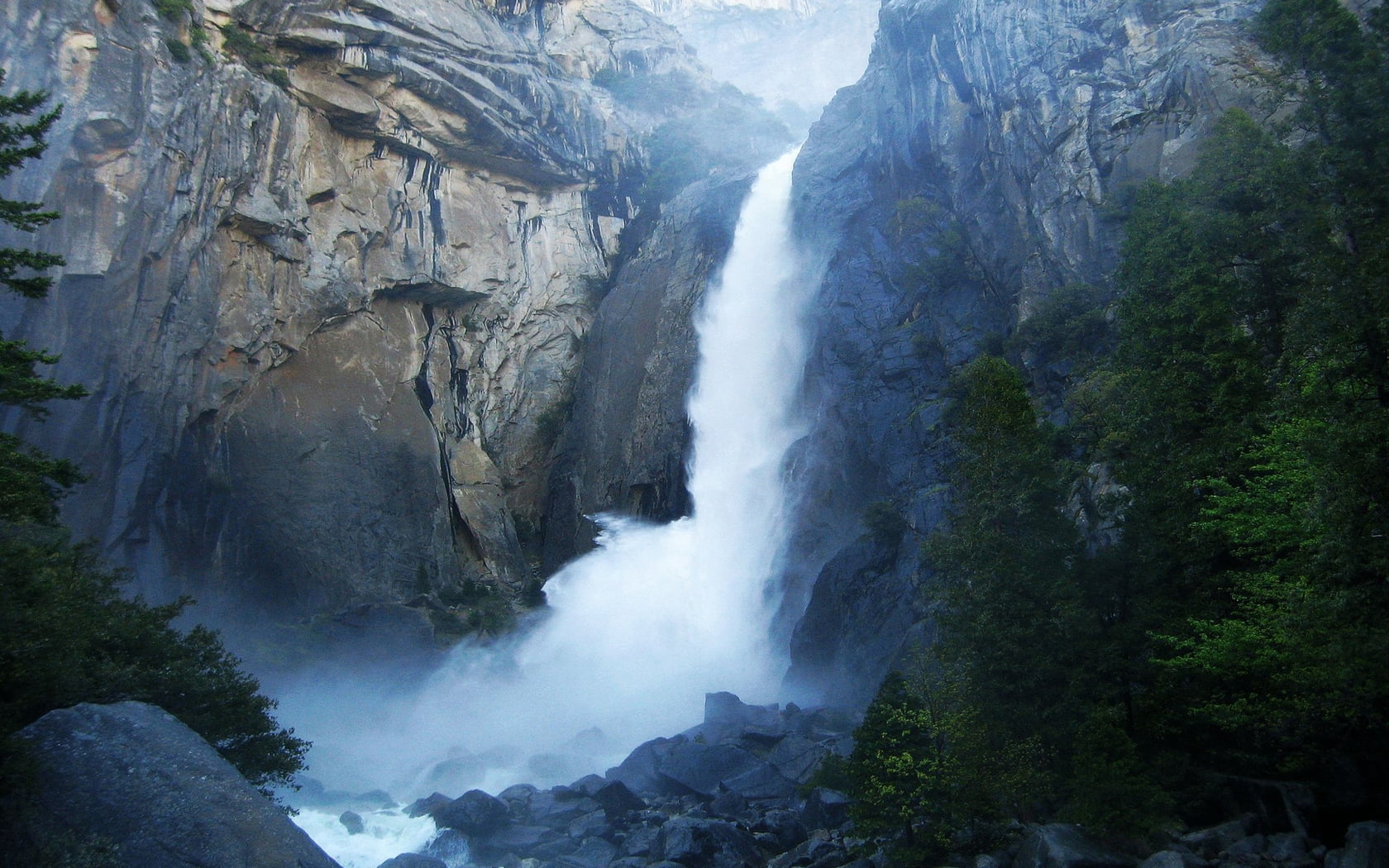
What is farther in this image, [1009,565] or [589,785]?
[589,785]

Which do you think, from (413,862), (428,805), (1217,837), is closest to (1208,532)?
(1217,837)

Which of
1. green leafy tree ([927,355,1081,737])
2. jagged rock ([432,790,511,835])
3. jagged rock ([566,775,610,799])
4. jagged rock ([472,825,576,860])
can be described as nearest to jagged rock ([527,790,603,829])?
jagged rock ([566,775,610,799])

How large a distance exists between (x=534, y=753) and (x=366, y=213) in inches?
826

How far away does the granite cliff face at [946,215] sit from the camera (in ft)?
87.0

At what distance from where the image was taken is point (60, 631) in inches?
492

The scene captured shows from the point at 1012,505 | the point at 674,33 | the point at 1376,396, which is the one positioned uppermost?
the point at 674,33

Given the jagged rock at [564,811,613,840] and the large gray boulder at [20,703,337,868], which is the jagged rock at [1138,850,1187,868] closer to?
the large gray boulder at [20,703,337,868]

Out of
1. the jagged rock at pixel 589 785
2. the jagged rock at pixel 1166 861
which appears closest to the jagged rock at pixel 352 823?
the jagged rock at pixel 589 785

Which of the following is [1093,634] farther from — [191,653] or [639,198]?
[639,198]

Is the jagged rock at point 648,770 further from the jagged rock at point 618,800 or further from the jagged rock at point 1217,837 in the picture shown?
the jagged rock at point 1217,837

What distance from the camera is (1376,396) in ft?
36.2

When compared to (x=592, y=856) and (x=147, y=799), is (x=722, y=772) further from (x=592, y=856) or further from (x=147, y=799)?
(x=147, y=799)

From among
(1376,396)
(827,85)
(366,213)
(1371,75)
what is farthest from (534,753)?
(827,85)

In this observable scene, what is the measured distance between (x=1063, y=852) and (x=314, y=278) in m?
30.3
